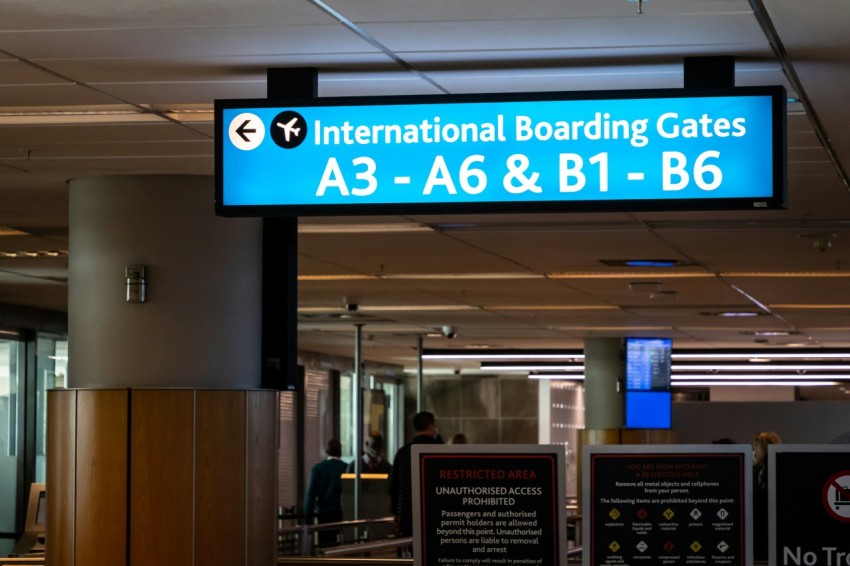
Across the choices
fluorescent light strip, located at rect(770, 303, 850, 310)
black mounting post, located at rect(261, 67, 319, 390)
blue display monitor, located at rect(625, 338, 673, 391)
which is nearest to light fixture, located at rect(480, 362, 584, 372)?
blue display monitor, located at rect(625, 338, 673, 391)

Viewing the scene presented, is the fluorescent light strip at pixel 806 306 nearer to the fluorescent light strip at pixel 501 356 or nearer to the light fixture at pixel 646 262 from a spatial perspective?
the light fixture at pixel 646 262

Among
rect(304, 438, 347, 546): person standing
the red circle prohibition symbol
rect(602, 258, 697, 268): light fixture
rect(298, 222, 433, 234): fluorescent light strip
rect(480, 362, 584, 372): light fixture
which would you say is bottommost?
rect(304, 438, 347, 546): person standing

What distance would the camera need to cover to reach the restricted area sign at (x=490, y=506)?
5336 millimetres

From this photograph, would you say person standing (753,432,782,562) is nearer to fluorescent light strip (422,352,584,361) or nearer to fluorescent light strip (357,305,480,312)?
fluorescent light strip (357,305,480,312)

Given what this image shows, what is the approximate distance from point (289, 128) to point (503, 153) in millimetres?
733

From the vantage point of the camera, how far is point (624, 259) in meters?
11.1

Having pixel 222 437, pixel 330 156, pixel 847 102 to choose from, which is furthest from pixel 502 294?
pixel 330 156

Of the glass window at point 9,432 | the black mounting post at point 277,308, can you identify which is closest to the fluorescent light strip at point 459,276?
the black mounting post at point 277,308

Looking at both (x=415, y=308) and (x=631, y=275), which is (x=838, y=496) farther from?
(x=415, y=308)

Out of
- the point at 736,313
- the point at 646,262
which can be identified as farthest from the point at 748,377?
the point at 646,262

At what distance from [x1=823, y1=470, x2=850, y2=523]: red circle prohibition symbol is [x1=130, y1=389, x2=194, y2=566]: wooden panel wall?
3.11m

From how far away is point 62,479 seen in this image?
698 centimetres

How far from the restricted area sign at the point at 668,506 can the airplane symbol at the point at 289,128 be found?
5.39 feet

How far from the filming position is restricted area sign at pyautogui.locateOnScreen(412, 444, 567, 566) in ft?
17.5
